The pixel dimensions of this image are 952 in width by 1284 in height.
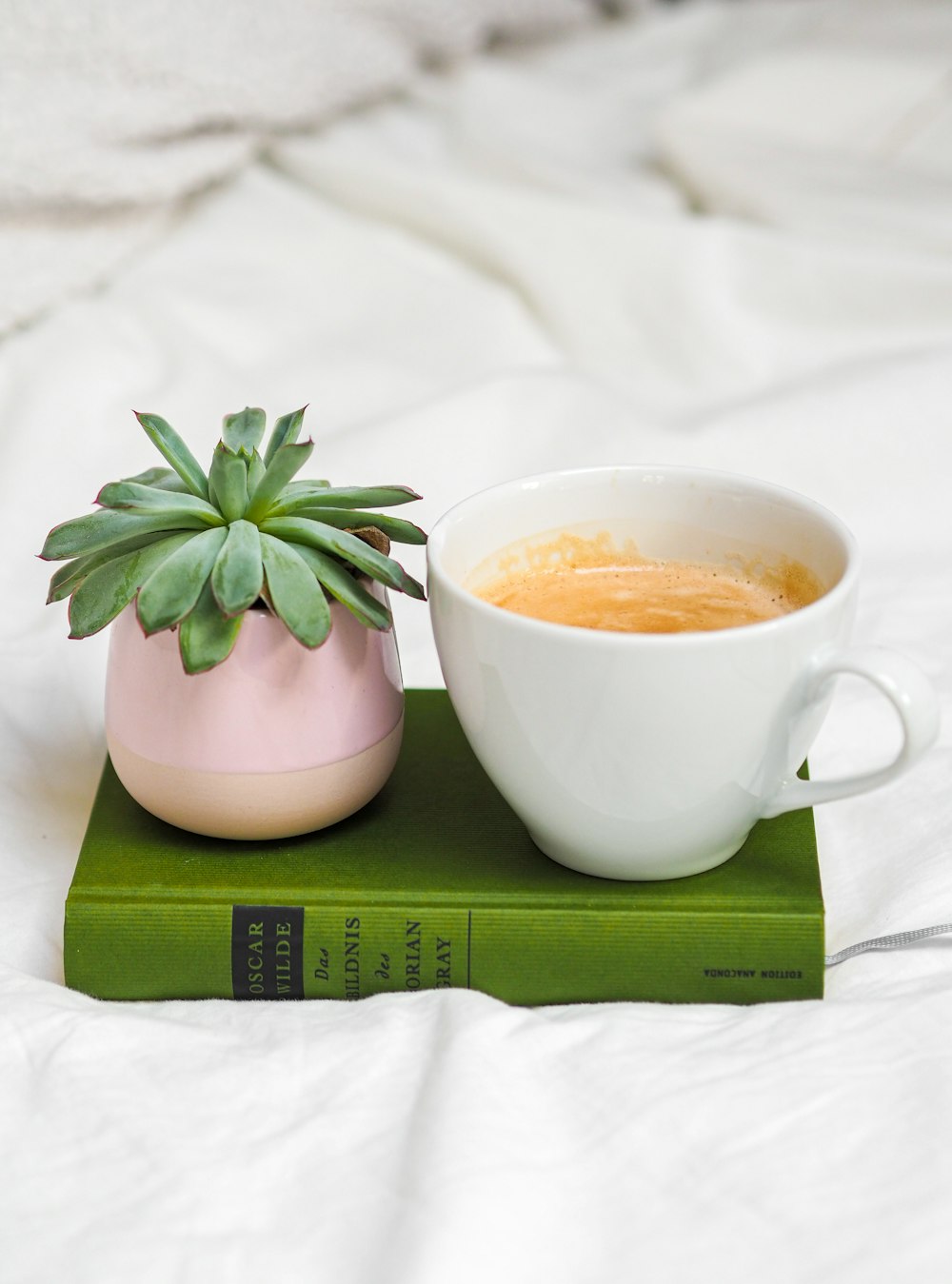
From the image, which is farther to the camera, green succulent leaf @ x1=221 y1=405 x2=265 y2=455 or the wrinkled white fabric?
the wrinkled white fabric

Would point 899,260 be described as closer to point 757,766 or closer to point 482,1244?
point 757,766

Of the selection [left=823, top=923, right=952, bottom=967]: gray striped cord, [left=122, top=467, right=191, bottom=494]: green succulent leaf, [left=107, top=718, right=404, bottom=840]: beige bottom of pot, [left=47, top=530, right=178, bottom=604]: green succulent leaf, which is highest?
[left=122, top=467, right=191, bottom=494]: green succulent leaf

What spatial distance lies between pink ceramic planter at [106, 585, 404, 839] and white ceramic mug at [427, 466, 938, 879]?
0.06 m

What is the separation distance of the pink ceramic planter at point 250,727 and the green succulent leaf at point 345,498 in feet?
0.18

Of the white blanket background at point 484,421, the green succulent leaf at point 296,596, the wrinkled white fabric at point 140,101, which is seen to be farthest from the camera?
the wrinkled white fabric at point 140,101

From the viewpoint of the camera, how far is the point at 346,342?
1.42 metres

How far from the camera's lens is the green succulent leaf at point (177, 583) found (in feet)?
2.12

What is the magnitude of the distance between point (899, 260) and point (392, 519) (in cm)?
90

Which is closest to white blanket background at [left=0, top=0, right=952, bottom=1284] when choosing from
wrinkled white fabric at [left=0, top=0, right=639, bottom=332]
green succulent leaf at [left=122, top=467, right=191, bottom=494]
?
wrinkled white fabric at [left=0, top=0, right=639, bottom=332]

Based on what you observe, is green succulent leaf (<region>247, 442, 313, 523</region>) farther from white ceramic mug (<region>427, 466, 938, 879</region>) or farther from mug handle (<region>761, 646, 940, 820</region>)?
mug handle (<region>761, 646, 940, 820</region>)

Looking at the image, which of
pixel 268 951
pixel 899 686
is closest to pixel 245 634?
pixel 268 951

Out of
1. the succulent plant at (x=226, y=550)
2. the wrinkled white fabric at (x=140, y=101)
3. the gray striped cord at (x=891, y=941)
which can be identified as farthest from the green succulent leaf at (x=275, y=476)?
the wrinkled white fabric at (x=140, y=101)

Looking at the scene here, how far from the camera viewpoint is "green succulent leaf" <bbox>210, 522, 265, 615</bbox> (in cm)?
65

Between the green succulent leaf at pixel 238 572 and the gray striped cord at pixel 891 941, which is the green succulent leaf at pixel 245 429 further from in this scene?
the gray striped cord at pixel 891 941
